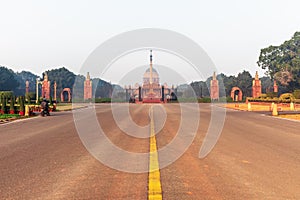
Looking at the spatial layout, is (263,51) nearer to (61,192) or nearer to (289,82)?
(289,82)

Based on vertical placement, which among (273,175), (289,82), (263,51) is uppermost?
(263,51)

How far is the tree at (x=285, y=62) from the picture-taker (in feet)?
279

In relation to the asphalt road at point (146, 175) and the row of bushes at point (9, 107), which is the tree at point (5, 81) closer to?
the row of bushes at point (9, 107)

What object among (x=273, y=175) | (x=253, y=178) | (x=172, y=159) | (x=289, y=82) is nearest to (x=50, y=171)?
(x=172, y=159)

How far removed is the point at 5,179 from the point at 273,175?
4874 mm

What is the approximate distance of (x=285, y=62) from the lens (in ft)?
308

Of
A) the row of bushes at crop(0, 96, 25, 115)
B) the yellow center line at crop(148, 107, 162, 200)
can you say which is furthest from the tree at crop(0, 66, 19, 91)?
the yellow center line at crop(148, 107, 162, 200)

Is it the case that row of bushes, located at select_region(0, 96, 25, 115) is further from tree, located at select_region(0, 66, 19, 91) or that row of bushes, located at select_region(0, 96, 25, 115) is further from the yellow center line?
tree, located at select_region(0, 66, 19, 91)

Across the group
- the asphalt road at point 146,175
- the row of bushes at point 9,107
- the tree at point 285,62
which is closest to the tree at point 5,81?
the tree at point 285,62

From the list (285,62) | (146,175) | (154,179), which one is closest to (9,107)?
(146,175)

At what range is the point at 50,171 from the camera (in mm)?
7098

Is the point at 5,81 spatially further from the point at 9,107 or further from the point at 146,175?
the point at 146,175

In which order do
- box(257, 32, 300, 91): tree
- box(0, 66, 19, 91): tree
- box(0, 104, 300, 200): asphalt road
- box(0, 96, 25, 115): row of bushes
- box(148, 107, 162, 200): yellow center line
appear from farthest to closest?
box(0, 66, 19, 91): tree < box(257, 32, 300, 91): tree < box(0, 96, 25, 115): row of bushes < box(0, 104, 300, 200): asphalt road < box(148, 107, 162, 200): yellow center line

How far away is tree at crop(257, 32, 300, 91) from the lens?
8512 cm
